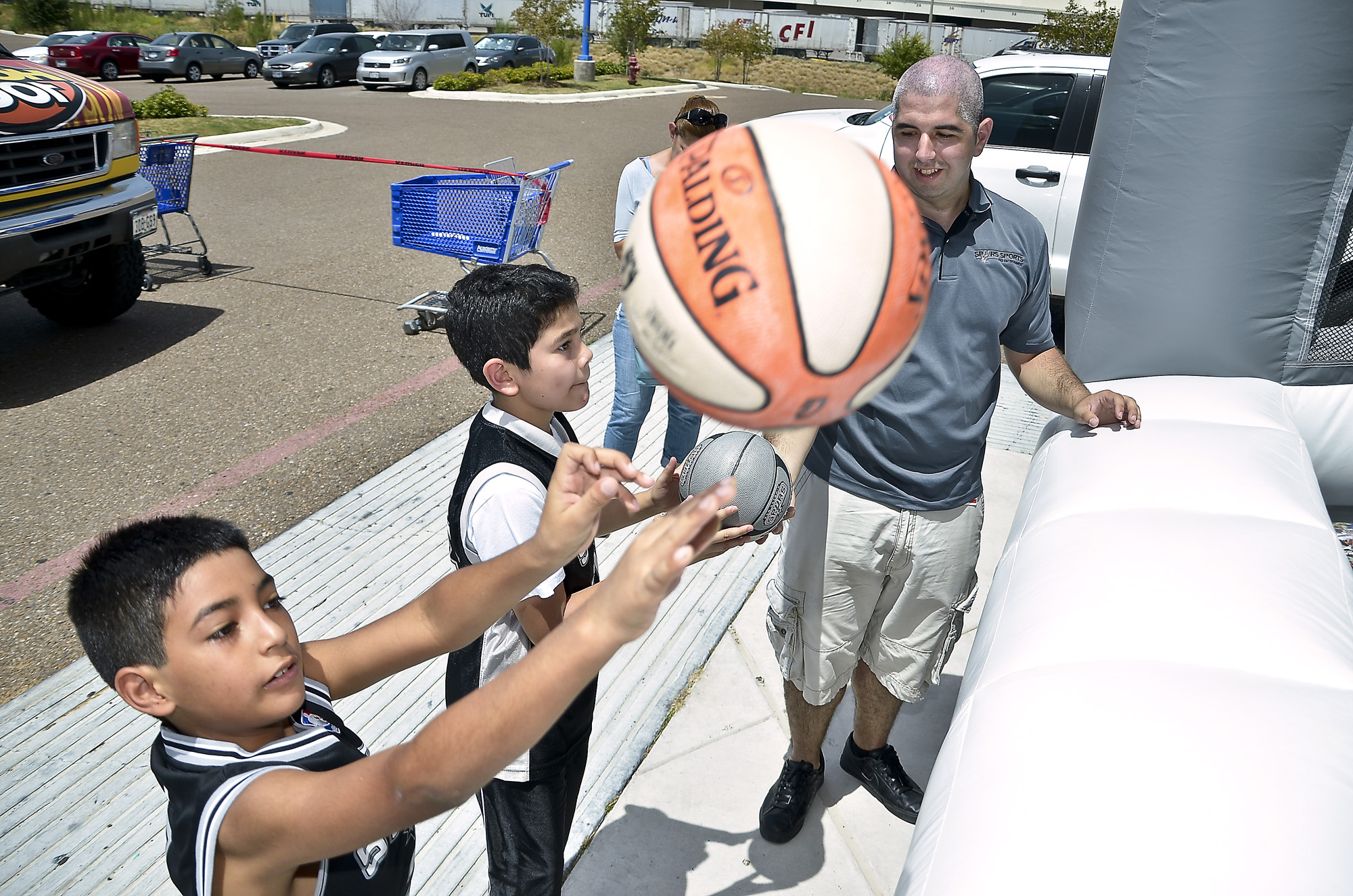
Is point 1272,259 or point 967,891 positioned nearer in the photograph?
point 967,891

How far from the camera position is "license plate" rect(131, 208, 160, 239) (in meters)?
7.18

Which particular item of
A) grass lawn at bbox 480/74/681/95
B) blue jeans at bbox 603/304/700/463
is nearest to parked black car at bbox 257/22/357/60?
grass lawn at bbox 480/74/681/95

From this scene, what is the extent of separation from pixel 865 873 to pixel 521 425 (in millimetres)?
1906

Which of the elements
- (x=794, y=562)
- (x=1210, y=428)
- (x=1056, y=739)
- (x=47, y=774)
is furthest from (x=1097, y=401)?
(x=47, y=774)

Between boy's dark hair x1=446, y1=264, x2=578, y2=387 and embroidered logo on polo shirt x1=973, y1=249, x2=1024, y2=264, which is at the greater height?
embroidered logo on polo shirt x1=973, y1=249, x2=1024, y2=264

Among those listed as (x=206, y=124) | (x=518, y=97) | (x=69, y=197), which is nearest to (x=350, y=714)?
(x=69, y=197)

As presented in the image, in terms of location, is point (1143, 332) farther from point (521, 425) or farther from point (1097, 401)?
point (521, 425)

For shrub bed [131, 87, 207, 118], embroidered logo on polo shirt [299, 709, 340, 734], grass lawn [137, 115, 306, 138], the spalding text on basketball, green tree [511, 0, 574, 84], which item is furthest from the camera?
green tree [511, 0, 574, 84]

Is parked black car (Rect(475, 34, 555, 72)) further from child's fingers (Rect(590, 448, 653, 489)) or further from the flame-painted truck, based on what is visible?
child's fingers (Rect(590, 448, 653, 489))

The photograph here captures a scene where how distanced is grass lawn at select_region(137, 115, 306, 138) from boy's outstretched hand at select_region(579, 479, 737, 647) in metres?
16.7

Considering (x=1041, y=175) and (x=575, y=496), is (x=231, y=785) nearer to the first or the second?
(x=575, y=496)

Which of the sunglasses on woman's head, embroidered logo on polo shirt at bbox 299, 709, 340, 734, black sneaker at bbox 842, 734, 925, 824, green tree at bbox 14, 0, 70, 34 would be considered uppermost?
green tree at bbox 14, 0, 70, 34

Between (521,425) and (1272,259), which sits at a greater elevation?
(1272,259)

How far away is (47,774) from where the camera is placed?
3246mm
